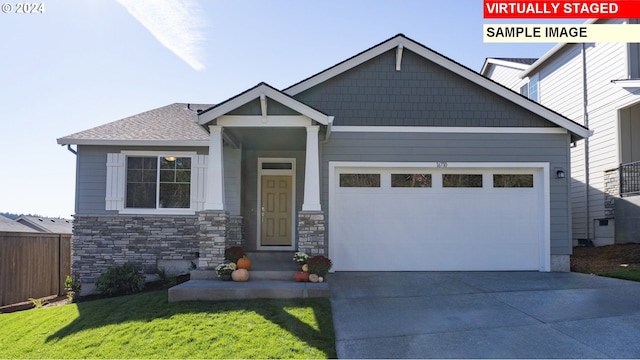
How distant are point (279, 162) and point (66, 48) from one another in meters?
5.02

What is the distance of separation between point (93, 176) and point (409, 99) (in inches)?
293

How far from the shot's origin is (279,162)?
1148 cm

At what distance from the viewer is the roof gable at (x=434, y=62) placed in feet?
33.0

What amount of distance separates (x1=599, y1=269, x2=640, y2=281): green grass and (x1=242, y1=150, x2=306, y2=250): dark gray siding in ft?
22.0

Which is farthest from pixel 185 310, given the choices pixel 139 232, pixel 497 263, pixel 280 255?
pixel 497 263

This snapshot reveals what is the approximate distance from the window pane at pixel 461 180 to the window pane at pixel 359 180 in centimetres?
149

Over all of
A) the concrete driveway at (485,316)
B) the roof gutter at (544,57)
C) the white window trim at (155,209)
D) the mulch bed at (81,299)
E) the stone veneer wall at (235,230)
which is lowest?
the mulch bed at (81,299)

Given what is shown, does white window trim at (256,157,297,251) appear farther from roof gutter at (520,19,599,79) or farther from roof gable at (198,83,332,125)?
roof gutter at (520,19,599,79)

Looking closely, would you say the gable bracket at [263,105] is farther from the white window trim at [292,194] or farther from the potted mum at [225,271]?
the white window trim at [292,194]

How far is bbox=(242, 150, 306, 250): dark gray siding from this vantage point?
37.0 ft

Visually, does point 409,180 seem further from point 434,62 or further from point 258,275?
point 258,275

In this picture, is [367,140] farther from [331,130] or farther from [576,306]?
[576,306]

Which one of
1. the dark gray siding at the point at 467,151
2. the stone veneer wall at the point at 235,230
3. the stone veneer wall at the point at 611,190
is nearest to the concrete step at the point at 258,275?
the stone veneer wall at the point at 235,230

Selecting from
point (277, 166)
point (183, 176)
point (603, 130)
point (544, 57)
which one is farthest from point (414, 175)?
point (544, 57)
